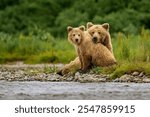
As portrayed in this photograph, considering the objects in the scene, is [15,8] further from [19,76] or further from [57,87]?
[57,87]

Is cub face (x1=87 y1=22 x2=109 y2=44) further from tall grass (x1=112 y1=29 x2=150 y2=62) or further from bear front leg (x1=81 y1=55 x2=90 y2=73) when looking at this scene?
tall grass (x1=112 y1=29 x2=150 y2=62)

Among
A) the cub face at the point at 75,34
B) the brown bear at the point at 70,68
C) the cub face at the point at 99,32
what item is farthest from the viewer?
the brown bear at the point at 70,68

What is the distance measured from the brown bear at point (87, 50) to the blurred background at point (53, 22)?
4.12 m

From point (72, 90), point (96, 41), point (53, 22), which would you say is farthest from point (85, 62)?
point (53, 22)

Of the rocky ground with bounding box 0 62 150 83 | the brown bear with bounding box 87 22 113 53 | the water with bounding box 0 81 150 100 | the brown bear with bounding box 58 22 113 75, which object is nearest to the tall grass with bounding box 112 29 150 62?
the brown bear with bounding box 58 22 113 75

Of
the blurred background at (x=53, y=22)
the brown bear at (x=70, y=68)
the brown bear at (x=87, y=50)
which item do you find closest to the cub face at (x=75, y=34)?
the brown bear at (x=87, y=50)

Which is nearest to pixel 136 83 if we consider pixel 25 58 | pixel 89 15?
pixel 25 58

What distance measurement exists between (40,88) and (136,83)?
5.62ft

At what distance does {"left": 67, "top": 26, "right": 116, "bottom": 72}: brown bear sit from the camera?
627 inches

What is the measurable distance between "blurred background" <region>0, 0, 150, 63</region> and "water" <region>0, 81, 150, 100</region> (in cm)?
580

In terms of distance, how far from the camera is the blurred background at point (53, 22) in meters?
22.7

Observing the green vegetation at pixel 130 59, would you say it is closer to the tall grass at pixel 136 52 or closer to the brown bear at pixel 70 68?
the tall grass at pixel 136 52

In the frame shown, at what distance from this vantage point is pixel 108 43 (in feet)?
53.5

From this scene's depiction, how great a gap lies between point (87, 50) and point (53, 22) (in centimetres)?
1509
